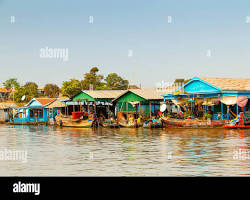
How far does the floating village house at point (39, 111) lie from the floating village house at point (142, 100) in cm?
1127

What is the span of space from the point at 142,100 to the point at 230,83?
1067 centimetres

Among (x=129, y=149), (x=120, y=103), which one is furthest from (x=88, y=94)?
(x=129, y=149)

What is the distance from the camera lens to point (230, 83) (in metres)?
35.6

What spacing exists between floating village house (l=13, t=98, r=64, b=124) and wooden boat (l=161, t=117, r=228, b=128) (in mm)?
21909

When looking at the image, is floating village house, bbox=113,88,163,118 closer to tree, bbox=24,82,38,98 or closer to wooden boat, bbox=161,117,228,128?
wooden boat, bbox=161,117,228,128

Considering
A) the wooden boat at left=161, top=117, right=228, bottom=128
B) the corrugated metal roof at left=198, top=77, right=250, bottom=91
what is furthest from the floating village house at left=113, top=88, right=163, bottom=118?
the corrugated metal roof at left=198, top=77, right=250, bottom=91

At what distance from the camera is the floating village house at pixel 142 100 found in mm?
42625

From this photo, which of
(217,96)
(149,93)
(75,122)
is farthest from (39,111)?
(217,96)

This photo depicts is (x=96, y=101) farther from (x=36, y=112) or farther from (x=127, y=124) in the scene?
(x=36, y=112)

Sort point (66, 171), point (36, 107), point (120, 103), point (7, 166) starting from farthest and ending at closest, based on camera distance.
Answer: point (36, 107)
point (120, 103)
point (7, 166)
point (66, 171)

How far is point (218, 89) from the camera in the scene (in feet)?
110

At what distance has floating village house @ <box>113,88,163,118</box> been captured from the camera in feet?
140
